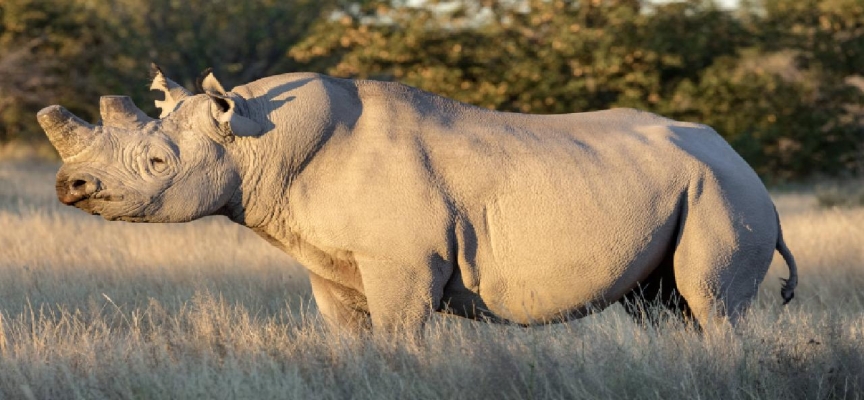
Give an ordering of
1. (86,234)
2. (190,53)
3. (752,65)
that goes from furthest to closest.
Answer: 1. (190,53)
2. (752,65)
3. (86,234)

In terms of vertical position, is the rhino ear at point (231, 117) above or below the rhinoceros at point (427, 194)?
above

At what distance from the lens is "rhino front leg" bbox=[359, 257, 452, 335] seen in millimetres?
5055

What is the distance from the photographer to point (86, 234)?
1041 centimetres

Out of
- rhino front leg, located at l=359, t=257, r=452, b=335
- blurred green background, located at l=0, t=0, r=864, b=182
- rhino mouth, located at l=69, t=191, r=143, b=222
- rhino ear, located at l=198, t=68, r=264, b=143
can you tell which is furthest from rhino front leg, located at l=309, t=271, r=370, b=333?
blurred green background, located at l=0, t=0, r=864, b=182

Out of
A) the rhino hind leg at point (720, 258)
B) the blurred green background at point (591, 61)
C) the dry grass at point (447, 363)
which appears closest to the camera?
the dry grass at point (447, 363)

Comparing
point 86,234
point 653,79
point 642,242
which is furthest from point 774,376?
point 653,79

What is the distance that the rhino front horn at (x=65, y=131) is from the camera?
4992mm

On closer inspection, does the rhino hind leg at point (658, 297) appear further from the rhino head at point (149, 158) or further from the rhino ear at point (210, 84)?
the rhino ear at point (210, 84)

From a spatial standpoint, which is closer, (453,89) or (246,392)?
(246,392)

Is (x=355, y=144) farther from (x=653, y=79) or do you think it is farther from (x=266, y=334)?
(x=653, y=79)

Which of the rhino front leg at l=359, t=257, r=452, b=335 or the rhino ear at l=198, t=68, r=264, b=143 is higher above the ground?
the rhino ear at l=198, t=68, r=264, b=143

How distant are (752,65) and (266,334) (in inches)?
873

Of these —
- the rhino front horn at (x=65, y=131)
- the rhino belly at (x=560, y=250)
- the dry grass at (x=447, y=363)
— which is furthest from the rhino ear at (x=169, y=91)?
the rhino belly at (x=560, y=250)

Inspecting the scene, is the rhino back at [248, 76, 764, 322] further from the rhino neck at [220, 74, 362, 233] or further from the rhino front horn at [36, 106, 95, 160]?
the rhino front horn at [36, 106, 95, 160]
